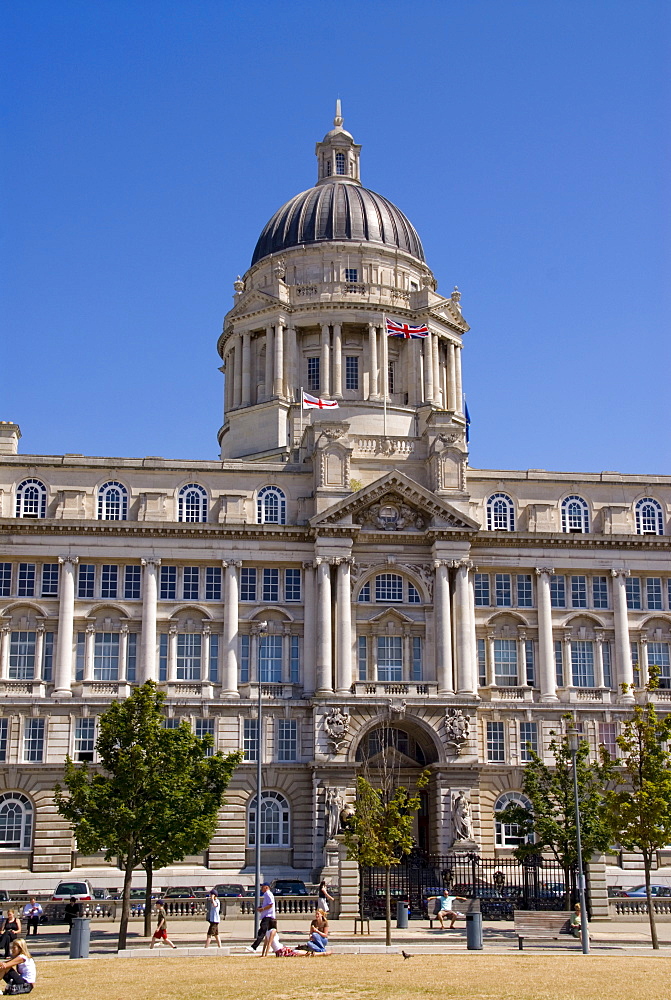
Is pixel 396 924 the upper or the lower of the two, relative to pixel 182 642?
lower

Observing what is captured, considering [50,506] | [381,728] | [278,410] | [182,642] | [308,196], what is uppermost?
[308,196]

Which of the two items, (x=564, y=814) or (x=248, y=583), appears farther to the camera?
(x=248, y=583)

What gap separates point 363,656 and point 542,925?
27625 millimetres

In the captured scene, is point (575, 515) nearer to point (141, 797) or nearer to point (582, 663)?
point (582, 663)

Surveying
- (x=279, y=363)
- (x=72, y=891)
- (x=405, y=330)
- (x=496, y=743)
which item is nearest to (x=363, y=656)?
(x=496, y=743)

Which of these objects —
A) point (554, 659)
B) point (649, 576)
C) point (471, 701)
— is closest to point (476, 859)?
point (471, 701)

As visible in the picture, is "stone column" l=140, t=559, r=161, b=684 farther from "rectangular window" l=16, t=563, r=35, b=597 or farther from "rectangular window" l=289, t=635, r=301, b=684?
"rectangular window" l=289, t=635, r=301, b=684

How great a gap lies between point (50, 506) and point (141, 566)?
6462 millimetres

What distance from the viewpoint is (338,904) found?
57781 millimetres

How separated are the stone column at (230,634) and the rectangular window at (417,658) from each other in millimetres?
10322

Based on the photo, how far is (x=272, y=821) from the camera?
252 feet

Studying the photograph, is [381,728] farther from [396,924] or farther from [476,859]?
[396,924]

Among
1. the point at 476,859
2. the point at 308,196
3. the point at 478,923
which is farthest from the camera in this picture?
the point at 308,196

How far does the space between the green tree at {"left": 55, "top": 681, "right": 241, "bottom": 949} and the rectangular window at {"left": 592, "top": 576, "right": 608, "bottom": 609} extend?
33929mm
